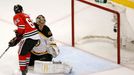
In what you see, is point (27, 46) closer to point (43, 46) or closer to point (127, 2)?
point (43, 46)

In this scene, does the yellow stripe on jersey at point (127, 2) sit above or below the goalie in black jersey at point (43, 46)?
above

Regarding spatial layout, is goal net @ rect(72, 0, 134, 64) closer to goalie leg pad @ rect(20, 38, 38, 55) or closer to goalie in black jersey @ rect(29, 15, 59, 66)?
goalie in black jersey @ rect(29, 15, 59, 66)

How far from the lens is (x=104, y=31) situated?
5723mm

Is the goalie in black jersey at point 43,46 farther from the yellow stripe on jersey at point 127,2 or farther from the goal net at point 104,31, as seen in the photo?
the yellow stripe on jersey at point 127,2

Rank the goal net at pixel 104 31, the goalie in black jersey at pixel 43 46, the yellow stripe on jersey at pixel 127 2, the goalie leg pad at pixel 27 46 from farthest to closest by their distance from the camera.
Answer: the yellow stripe on jersey at pixel 127 2, the goal net at pixel 104 31, the goalie in black jersey at pixel 43 46, the goalie leg pad at pixel 27 46

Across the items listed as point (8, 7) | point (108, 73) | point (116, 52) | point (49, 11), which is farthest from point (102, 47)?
point (8, 7)

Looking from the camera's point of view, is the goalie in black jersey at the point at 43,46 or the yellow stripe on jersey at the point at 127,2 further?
the yellow stripe on jersey at the point at 127,2

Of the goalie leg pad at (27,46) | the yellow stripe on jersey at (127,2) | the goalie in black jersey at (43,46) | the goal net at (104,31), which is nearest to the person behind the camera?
the goalie leg pad at (27,46)

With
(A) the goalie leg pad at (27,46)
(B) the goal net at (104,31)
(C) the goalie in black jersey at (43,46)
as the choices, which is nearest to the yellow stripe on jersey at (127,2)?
(B) the goal net at (104,31)

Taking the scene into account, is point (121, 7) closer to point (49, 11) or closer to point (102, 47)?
point (102, 47)

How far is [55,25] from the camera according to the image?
255 inches

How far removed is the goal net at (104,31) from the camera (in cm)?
536

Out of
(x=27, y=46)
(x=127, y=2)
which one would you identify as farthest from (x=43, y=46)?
(x=127, y=2)

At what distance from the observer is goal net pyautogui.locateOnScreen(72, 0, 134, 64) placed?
17.6 feet
